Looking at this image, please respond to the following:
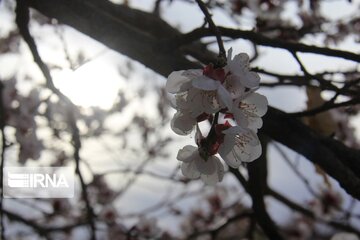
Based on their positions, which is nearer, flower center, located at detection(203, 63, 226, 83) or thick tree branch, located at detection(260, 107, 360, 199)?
flower center, located at detection(203, 63, 226, 83)

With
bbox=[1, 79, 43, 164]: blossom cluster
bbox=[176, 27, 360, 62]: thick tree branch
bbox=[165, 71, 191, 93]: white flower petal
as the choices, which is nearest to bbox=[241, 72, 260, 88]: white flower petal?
bbox=[165, 71, 191, 93]: white flower petal

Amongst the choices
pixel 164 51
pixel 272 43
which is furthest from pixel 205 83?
pixel 164 51

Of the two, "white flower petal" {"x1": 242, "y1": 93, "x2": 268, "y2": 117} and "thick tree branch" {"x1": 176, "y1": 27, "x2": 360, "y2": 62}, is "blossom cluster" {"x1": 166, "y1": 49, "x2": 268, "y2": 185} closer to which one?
"white flower petal" {"x1": 242, "y1": 93, "x2": 268, "y2": 117}

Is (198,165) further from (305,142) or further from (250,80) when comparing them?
(305,142)


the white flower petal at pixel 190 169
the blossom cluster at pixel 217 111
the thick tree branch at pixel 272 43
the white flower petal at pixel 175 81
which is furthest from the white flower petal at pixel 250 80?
the thick tree branch at pixel 272 43

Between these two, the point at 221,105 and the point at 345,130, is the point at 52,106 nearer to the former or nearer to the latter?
the point at 345,130

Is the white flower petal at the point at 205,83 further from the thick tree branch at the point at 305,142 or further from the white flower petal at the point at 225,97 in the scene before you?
the thick tree branch at the point at 305,142

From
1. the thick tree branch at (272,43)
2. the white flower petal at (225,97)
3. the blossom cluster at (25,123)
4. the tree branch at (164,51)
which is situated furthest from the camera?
the blossom cluster at (25,123)

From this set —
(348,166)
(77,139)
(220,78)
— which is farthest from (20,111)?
(220,78)
